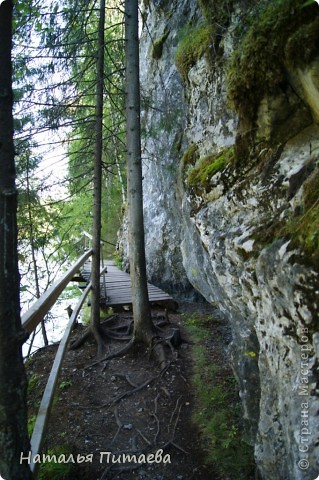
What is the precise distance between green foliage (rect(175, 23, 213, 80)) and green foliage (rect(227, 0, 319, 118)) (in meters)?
1.36

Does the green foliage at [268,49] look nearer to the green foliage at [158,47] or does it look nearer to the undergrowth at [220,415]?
the undergrowth at [220,415]

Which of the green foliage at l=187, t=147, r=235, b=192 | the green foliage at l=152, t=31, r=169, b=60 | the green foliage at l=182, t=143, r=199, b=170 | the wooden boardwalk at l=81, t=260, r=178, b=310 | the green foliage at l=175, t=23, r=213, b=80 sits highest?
the green foliage at l=152, t=31, r=169, b=60

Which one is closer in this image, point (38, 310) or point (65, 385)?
point (38, 310)

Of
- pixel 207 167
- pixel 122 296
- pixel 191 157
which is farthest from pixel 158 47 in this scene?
pixel 122 296

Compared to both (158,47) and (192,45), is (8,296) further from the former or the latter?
(158,47)

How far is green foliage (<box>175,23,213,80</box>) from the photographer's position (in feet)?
17.0

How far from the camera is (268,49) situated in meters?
3.29

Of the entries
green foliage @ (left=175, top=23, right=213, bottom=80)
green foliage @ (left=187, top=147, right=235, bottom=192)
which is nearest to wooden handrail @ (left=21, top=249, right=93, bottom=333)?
green foliage @ (left=187, top=147, right=235, bottom=192)

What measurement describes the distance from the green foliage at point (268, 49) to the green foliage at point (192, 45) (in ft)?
4.45

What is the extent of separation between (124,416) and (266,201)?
3549 mm

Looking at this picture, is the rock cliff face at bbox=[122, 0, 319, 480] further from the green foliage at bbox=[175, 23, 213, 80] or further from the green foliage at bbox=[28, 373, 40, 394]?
the green foliage at bbox=[28, 373, 40, 394]

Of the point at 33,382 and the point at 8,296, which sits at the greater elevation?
the point at 8,296

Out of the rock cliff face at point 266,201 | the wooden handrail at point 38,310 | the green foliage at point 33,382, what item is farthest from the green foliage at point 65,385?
the wooden handrail at point 38,310

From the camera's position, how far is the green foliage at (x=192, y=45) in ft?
17.0
